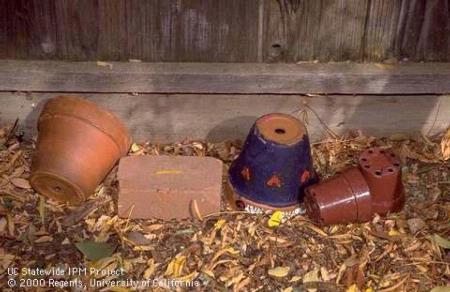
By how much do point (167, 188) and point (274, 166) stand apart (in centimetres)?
48

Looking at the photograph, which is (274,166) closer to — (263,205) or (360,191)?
(263,205)

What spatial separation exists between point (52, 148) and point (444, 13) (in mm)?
1935

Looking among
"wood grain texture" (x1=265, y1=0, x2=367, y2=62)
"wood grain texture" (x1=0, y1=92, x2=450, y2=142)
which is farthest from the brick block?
"wood grain texture" (x1=265, y1=0, x2=367, y2=62)

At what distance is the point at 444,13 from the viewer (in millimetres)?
3451

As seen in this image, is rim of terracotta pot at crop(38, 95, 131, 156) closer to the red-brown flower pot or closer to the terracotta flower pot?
the terracotta flower pot

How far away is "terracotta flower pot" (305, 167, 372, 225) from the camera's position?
3180 millimetres

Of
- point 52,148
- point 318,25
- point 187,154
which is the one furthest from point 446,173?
point 52,148

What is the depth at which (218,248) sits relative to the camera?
10.4 ft

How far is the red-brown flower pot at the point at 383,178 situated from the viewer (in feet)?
10.3

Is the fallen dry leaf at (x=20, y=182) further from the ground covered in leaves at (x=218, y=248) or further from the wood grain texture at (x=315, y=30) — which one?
the wood grain texture at (x=315, y=30)

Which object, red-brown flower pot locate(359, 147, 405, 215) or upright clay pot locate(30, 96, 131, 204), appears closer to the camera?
red-brown flower pot locate(359, 147, 405, 215)

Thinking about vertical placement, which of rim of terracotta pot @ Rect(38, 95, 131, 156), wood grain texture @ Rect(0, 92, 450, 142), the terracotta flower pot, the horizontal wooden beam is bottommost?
the terracotta flower pot

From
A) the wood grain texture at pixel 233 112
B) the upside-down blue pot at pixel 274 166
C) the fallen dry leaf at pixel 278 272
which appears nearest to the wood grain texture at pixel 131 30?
the wood grain texture at pixel 233 112

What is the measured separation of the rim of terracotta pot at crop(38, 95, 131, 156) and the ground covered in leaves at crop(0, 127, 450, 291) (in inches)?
10.3
